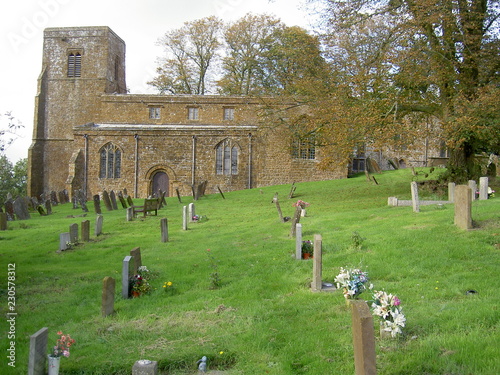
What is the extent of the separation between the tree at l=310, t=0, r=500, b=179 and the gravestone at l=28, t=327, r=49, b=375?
511 inches

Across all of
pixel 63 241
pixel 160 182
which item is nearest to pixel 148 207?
pixel 63 241

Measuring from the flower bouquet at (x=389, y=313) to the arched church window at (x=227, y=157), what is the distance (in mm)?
29795

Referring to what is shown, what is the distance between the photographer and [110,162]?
118 feet

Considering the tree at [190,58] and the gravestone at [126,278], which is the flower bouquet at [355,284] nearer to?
the gravestone at [126,278]

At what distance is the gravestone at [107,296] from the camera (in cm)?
748

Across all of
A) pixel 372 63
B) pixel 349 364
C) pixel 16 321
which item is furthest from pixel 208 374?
pixel 372 63

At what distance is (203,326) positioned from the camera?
6.85 m

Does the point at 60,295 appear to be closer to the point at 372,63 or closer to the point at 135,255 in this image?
the point at 135,255

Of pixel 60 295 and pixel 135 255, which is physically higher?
pixel 135 255

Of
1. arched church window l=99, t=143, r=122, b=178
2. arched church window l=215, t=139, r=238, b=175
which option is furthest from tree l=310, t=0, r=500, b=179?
arched church window l=99, t=143, r=122, b=178

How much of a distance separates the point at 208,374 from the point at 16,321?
3792 millimetres

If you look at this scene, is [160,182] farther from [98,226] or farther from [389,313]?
[389,313]

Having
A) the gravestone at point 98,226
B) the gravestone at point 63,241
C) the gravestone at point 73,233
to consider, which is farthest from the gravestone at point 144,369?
the gravestone at point 98,226

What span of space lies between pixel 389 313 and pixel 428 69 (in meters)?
13.7
